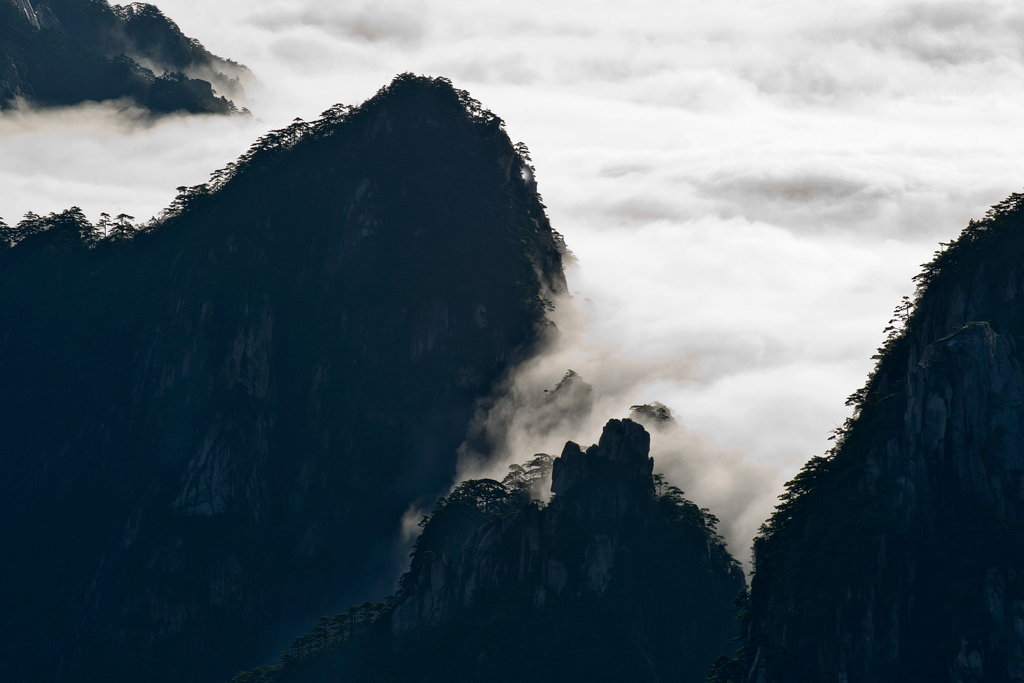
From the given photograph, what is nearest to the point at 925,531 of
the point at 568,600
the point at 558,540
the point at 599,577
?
the point at 599,577

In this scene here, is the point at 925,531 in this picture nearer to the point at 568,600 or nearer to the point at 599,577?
the point at 599,577

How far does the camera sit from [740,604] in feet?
431

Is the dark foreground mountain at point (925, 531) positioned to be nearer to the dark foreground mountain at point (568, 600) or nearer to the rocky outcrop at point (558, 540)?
the dark foreground mountain at point (568, 600)

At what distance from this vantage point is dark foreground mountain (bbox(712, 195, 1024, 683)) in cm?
11381

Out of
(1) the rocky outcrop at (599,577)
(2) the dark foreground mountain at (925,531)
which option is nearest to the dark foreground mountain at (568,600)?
(1) the rocky outcrop at (599,577)

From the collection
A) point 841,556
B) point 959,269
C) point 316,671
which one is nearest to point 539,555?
point 316,671

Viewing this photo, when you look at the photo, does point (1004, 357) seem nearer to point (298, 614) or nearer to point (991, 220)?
point (991, 220)

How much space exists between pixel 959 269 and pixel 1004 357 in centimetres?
1261

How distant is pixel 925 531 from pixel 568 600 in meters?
46.5

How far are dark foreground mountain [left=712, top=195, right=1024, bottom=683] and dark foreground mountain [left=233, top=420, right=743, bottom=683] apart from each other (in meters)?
26.4

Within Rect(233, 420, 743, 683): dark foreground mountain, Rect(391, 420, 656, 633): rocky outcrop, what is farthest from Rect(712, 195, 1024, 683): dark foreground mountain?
Rect(391, 420, 656, 633): rocky outcrop

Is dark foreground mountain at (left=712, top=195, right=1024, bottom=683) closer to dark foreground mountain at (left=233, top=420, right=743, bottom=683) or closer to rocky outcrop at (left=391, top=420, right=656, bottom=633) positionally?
dark foreground mountain at (left=233, top=420, right=743, bottom=683)

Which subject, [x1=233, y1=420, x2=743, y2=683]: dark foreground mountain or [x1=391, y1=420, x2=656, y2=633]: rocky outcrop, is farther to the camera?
[x1=391, y1=420, x2=656, y2=633]: rocky outcrop

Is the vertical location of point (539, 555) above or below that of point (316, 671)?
above
